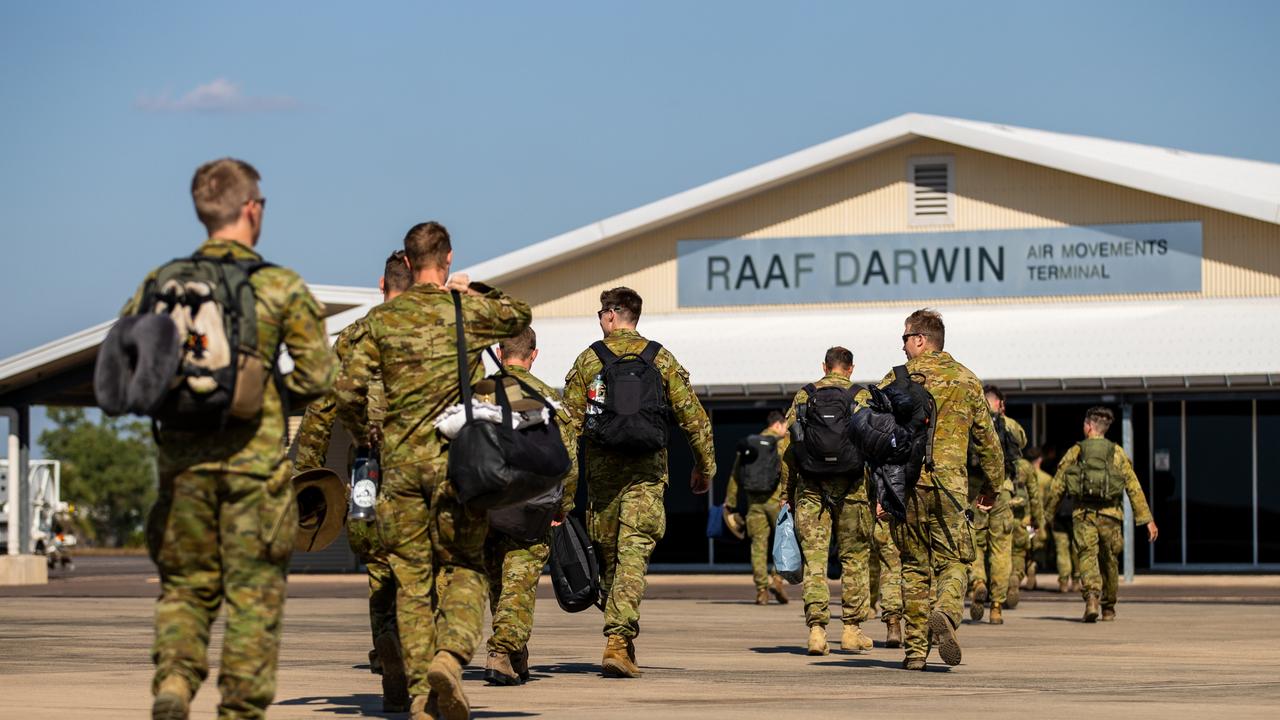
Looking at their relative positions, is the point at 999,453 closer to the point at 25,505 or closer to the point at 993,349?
the point at 993,349

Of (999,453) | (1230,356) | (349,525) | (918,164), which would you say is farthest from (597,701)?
(918,164)

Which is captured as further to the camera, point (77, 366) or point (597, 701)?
point (77, 366)

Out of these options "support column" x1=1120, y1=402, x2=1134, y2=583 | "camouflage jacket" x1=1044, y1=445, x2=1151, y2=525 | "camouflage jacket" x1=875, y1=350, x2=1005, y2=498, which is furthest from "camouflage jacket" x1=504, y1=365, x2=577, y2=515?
"support column" x1=1120, y1=402, x2=1134, y2=583

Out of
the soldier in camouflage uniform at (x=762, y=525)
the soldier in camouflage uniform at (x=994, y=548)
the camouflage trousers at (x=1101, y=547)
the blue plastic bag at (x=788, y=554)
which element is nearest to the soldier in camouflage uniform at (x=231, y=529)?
the blue plastic bag at (x=788, y=554)

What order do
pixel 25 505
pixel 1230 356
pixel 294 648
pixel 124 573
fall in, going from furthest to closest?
pixel 124 573 → pixel 25 505 → pixel 1230 356 → pixel 294 648

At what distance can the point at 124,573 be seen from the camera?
37.0 meters

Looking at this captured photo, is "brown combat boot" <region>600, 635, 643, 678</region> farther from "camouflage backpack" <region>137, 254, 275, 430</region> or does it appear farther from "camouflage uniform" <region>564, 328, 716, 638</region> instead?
"camouflage backpack" <region>137, 254, 275, 430</region>

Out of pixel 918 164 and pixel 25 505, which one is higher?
pixel 918 164

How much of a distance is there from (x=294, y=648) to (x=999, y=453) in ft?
16.6

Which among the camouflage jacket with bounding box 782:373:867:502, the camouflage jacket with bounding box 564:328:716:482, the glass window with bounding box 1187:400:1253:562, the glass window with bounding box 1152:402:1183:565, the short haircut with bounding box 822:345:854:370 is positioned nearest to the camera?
the camouflage jacket with bounding box 564:328:716:482

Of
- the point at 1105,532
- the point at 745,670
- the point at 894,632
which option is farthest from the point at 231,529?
the point at 1105,532

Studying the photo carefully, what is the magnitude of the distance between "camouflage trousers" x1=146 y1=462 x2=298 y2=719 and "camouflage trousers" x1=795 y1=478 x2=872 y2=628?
Answer: 7.03m

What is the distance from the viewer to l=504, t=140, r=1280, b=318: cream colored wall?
29.4m

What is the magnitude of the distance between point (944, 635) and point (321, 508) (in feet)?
13.2
